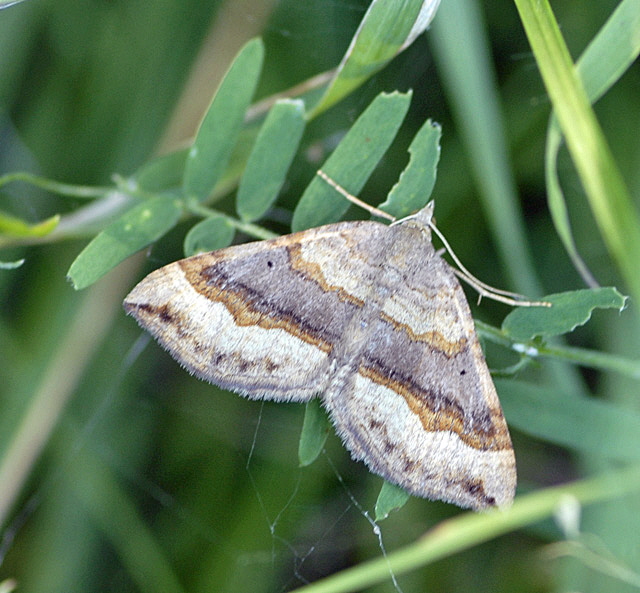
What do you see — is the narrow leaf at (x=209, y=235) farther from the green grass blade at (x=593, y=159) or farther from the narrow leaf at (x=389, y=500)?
the green grass blade at (x=593, y=159)

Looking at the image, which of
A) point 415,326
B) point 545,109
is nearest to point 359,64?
point 415,326

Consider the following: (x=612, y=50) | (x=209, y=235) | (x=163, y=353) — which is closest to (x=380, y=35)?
(x=612, y=50)

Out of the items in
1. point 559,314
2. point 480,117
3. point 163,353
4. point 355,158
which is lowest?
point 163,353

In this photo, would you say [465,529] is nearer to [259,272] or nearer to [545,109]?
[259,272]

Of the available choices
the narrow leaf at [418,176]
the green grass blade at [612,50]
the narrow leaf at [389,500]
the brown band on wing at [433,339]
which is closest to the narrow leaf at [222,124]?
the narrow leaf at [418,176]

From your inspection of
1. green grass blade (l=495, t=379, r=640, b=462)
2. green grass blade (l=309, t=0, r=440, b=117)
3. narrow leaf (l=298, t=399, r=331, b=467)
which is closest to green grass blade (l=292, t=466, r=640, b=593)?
green grass blade (l=495, t=379, r=640, b=462)

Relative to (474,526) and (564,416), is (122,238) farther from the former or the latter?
(564,416)

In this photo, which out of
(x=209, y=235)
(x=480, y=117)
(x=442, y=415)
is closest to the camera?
(x=442, y=415)
